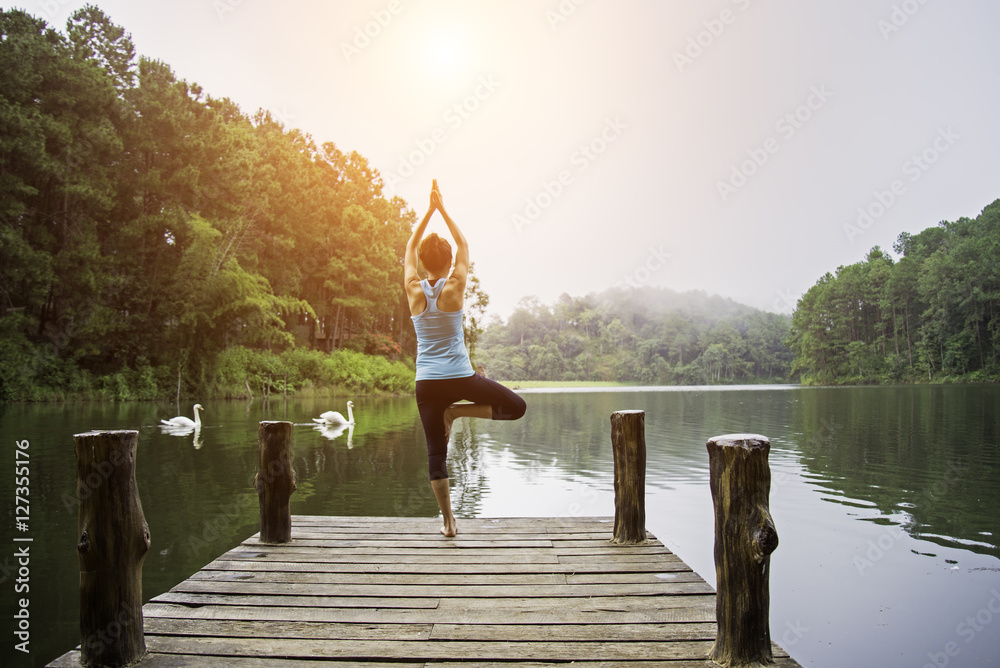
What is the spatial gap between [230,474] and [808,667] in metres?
8.79

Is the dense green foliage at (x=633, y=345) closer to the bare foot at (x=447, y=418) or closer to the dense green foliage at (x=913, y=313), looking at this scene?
the dense green foliage at (x=913, y=313)

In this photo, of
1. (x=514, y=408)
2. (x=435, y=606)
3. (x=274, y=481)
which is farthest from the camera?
(x=274, y=481)

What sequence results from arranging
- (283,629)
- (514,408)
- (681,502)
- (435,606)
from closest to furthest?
(283,629) < (435,606) < (514,408) < (681,502)

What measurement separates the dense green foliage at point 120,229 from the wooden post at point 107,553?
2263 cm

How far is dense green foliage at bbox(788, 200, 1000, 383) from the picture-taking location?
176 ft

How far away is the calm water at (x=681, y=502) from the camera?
5.18 meters

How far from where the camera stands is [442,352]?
14.3 feet

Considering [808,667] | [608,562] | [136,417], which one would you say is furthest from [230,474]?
[136,417]

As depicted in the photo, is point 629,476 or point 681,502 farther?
point 681,502

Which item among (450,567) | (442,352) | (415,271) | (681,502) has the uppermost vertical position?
(415,271)

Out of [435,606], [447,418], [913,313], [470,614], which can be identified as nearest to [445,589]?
[435,606]

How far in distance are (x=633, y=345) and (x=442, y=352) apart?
321 feet

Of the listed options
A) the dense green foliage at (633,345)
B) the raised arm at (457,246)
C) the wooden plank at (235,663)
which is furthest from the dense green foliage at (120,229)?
the dense green foliage at (633,345)

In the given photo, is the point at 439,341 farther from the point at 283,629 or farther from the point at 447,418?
the point at 283,629
